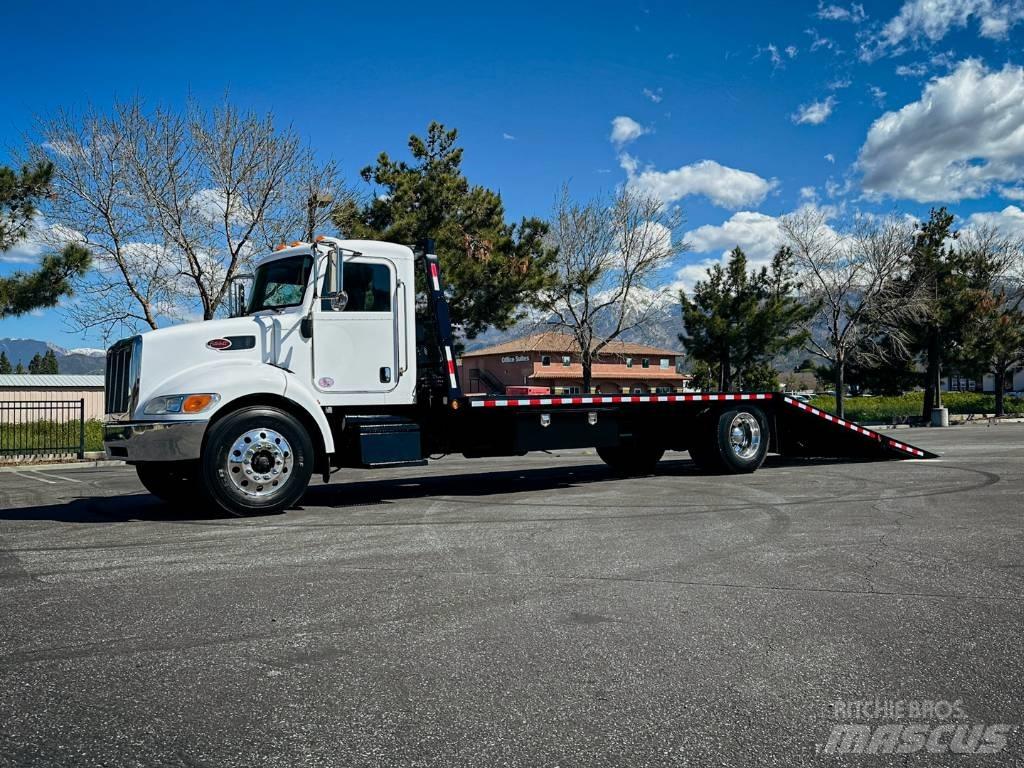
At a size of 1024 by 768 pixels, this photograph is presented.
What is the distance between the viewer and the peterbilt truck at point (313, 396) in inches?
336

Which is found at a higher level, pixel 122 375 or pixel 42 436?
pixel 122 375

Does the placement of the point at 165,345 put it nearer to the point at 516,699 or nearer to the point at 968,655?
the point at 516,699

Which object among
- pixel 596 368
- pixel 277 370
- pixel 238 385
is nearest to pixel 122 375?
pixel 238 385

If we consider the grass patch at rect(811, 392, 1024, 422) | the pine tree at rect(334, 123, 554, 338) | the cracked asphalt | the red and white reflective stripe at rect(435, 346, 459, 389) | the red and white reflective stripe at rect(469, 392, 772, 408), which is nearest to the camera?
the cracked asphalt

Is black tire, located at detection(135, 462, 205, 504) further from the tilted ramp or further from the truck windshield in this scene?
the tilted ramp

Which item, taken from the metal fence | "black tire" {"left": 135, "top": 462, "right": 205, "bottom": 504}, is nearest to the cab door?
"black tire" {"left": 135, "top": 462, "right": 205, "bottom": 504}

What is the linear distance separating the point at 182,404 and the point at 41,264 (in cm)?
1455

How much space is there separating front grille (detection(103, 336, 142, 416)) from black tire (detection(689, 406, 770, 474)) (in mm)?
7707

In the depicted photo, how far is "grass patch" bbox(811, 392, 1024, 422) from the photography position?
49834mm

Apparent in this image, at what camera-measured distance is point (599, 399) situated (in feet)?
37.7

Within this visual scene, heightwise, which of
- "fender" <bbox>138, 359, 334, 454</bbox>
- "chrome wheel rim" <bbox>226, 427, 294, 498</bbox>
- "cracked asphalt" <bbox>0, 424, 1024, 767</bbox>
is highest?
"fender" <bbox>138, 359, 334, 454</bbox>

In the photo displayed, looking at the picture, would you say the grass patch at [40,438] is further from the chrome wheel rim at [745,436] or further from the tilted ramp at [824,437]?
the tilted ramp at [824,437]

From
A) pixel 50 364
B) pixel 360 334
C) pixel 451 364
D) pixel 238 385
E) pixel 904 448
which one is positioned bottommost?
pixel 904 448

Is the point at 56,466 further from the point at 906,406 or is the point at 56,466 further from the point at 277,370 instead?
the point at 906,406
